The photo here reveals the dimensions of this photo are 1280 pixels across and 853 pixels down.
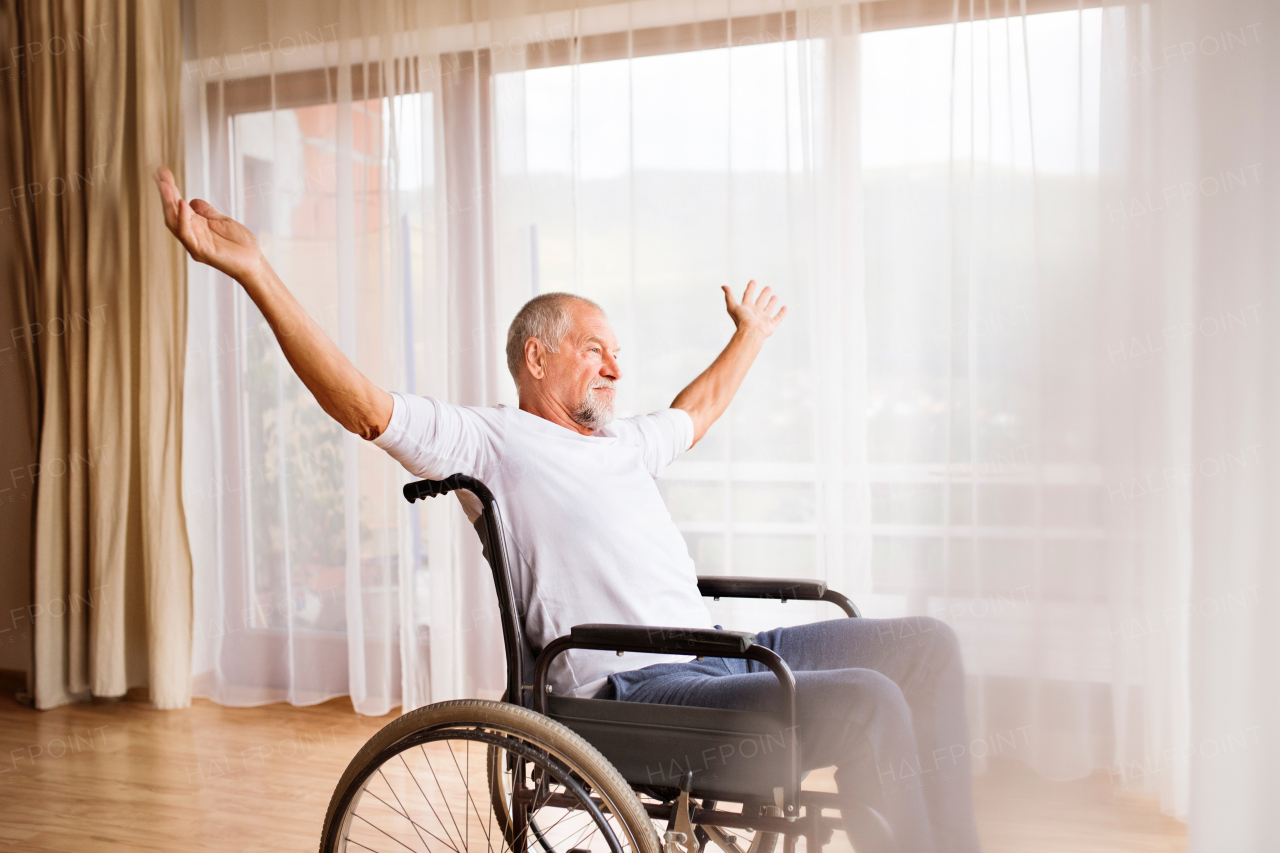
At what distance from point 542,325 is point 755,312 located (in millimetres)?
588

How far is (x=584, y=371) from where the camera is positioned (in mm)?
1713

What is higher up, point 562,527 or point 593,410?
point 593,410

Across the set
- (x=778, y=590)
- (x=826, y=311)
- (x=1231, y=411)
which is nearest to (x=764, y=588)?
(x=778, y=590)

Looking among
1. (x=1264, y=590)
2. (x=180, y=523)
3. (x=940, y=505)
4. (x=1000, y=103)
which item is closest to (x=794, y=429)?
(x=940, y=505)

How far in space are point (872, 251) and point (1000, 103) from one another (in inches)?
17.4

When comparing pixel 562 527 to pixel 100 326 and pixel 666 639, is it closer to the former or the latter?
pixel 666 639

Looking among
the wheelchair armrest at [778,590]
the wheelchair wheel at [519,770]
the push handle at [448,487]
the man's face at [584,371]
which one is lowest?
the wheelchair wheel at [519,770]

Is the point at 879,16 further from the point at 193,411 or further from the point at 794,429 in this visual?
the point at 193,411

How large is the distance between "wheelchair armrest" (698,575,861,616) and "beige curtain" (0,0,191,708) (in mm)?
2013

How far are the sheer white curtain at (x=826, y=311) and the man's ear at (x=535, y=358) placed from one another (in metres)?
0.81

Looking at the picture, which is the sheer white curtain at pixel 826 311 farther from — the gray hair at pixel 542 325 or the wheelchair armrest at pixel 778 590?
the gray hair at pixel 542 325

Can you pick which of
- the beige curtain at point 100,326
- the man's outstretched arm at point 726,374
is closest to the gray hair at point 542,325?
the man's outstretched arm at point 726,374

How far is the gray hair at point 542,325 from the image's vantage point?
1.73 m

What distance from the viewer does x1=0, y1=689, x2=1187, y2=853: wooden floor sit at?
1842mm
